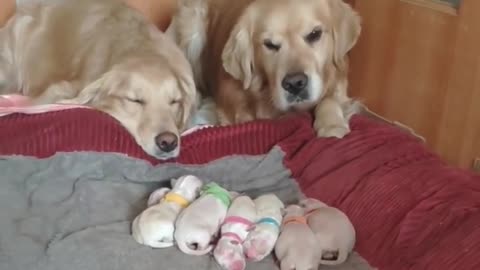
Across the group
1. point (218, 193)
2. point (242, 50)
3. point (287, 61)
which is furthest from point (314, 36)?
point (218, 193)

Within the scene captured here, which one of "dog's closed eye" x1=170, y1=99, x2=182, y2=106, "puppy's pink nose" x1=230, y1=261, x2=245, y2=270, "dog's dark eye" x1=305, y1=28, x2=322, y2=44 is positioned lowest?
"puppy's pink nose" x1=230, y1=261, x2=245, y2=270

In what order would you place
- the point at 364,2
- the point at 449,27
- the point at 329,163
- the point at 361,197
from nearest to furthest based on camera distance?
the point at 361,197 < the point at 329,163 < the point at 449,27 < the point at 364,2

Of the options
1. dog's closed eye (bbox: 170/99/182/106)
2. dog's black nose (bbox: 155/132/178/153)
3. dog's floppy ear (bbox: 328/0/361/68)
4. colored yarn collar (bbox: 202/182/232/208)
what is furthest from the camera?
dog's floppy ear (bbox: 328/0/361/68)

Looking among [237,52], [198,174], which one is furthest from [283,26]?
[198,174]

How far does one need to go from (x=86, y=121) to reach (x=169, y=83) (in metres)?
0.26

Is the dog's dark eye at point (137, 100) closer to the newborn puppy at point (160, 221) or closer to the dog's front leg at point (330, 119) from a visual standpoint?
the newborn puppy at point (160, 221)

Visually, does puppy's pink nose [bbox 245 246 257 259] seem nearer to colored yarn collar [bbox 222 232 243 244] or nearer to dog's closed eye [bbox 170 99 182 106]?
colored yarn collar [bbox 222 232 243 244]

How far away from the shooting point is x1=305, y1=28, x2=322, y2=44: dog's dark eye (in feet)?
6.75

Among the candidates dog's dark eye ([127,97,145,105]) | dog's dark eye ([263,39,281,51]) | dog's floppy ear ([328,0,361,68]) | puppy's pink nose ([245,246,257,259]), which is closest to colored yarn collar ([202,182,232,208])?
puppy's pink nose ([245,246,257,259])

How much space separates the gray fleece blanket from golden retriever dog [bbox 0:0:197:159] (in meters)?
0.12

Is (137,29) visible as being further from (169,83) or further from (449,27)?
(449,27)

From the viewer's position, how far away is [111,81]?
1.94 metres

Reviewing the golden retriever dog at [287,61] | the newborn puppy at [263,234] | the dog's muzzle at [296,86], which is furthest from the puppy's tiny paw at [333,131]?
the newborn puppy at [263,234]

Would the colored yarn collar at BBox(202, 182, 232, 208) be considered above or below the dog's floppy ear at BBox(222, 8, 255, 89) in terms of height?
below
